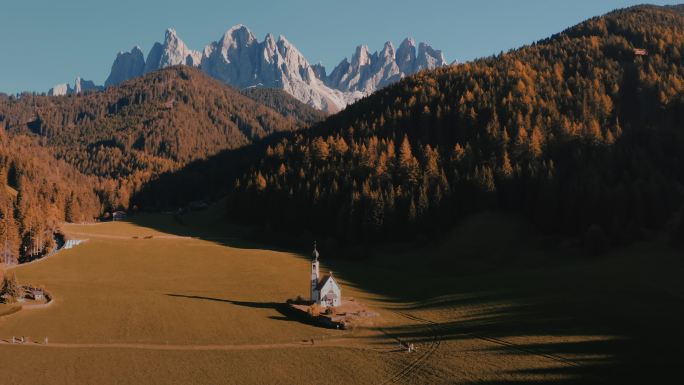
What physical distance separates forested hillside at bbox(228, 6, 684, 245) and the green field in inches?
489

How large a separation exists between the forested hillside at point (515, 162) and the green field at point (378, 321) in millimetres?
12427

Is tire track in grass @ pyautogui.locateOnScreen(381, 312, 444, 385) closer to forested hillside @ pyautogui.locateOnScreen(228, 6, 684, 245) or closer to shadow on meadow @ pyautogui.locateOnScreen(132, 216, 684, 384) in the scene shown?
shadow on meadow @ pyautogui.locateOnScreen(132, 216, 684, 384)

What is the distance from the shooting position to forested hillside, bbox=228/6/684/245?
419 feet

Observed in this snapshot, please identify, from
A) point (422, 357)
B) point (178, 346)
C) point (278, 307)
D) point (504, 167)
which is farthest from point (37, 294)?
point (504, 167)

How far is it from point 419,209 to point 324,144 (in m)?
54.6

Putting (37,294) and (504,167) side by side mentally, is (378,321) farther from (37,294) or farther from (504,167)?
(504,167)

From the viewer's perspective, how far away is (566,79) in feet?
625

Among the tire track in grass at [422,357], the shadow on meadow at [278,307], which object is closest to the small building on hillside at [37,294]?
the shadow on meadow at [278,307]

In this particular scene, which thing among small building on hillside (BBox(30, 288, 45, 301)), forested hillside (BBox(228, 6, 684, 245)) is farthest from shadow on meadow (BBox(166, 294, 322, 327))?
forested hillside (BBox(228, 6, 684, 245))

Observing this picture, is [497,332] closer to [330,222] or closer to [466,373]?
[466,373]

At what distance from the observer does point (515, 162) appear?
15138 centimetres

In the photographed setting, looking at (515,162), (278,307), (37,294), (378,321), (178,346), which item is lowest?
(178,346)

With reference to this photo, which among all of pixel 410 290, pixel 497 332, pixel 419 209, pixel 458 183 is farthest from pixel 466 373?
pixel 458 183

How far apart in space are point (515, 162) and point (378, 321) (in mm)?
90434
